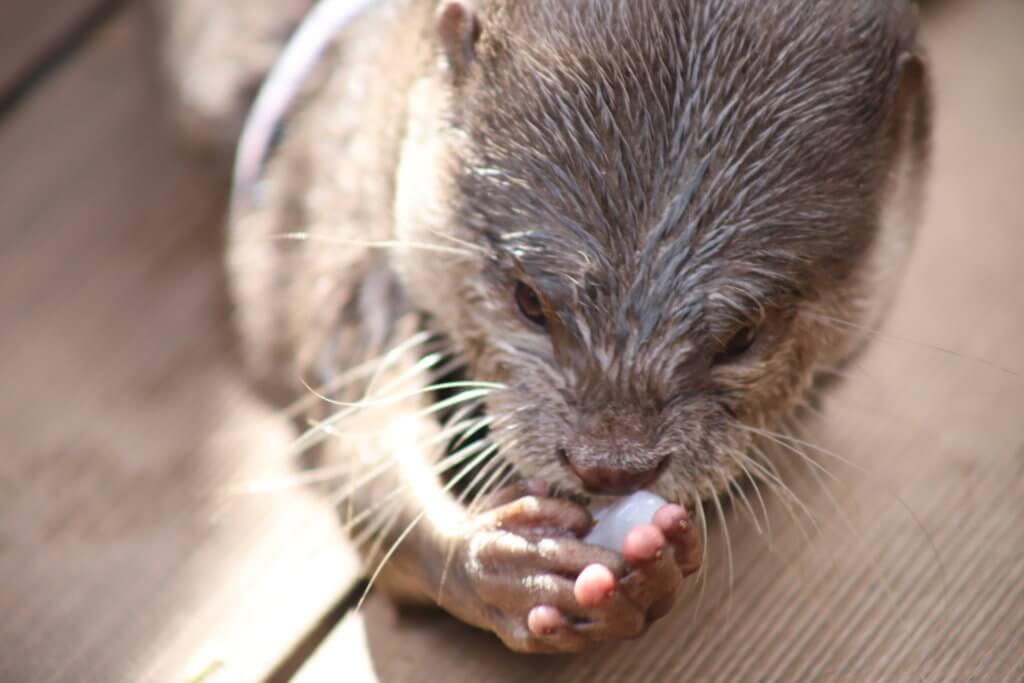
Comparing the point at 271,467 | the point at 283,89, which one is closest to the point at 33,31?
the point at 283,89

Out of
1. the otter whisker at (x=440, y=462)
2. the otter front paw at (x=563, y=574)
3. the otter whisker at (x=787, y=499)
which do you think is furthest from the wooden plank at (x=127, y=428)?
the otter whisker at (x=787, y=499)

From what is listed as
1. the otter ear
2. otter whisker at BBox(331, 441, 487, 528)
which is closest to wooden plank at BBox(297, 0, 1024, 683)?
otter whisker at BBox(331, 441, 487, 528)

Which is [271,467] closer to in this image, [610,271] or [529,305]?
[529,305]

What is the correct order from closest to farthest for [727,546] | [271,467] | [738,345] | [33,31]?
[738,345] → [727,546] → [271,467] → [33,31]

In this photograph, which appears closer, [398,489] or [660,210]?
[660,210]

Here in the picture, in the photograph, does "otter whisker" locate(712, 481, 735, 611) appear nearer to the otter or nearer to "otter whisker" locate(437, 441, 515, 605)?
the otter

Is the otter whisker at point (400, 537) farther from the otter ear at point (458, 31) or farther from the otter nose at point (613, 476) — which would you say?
the otter ear at point (458, 31)

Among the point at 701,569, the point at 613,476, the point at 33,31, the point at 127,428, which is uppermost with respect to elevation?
the point at 613,476

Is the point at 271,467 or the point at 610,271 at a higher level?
the point at 610,271
